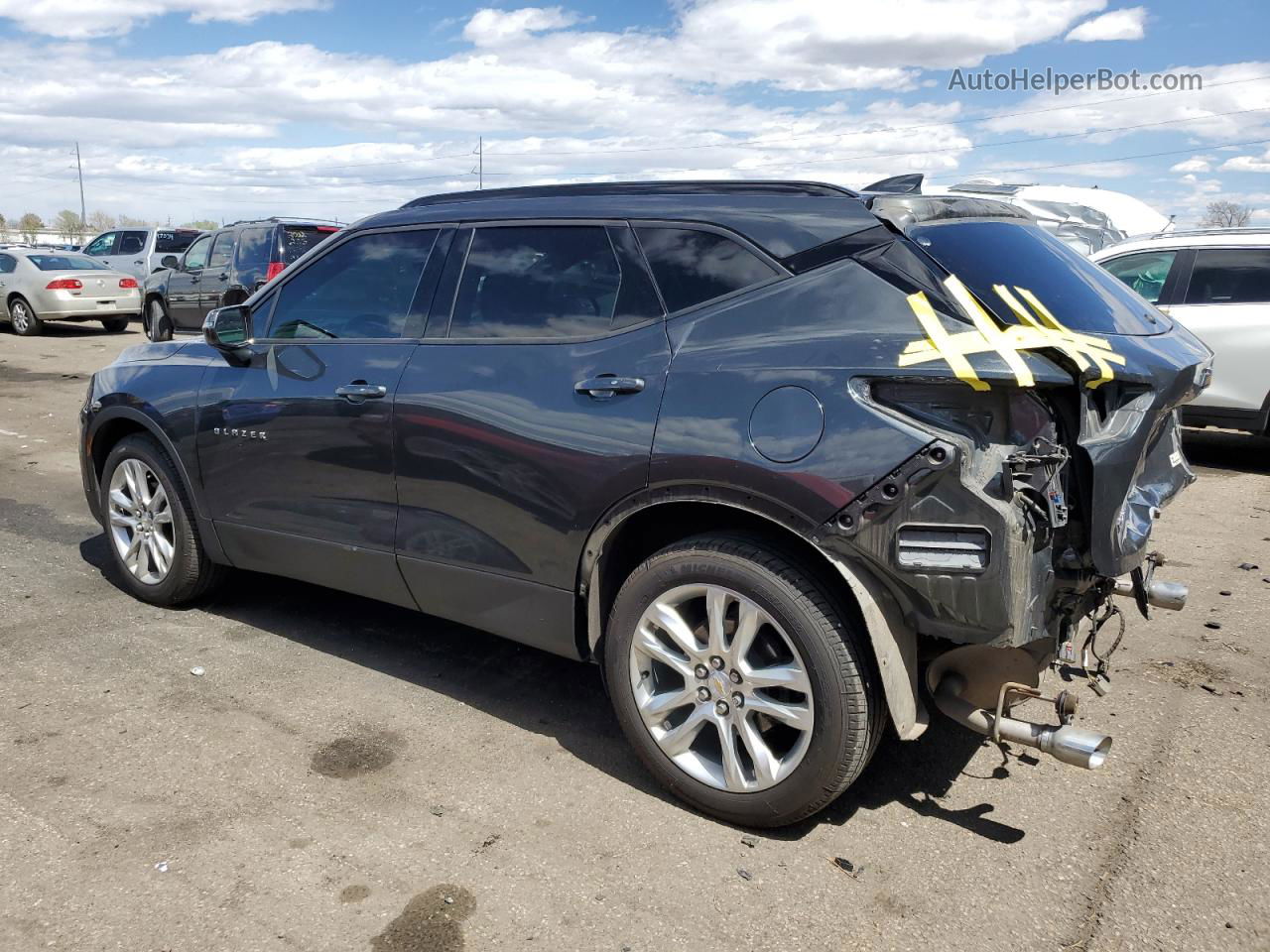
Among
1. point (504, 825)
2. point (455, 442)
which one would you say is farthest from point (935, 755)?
point (455, 442)

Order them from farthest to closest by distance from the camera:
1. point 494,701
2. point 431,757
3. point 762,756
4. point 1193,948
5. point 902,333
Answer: point 494,701 < point 431,757 < point 762,756 < point 902,333 < point 1193,948

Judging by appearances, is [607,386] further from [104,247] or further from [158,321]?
[104,247]

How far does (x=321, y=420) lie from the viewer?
406cm

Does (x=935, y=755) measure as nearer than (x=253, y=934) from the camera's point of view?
No

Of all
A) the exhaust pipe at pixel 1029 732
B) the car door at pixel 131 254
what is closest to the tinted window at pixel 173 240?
the car door at pixel 131 254

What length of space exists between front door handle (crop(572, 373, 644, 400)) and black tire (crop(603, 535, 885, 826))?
51cm

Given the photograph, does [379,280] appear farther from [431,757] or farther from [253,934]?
[253,934]

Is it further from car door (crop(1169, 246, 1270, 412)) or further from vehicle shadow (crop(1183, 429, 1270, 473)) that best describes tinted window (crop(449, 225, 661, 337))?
vehicle shadow (crop(1183, 429, 1270, 473))

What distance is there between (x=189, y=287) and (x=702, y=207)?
A: 48.3ft

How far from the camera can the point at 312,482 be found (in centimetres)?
415

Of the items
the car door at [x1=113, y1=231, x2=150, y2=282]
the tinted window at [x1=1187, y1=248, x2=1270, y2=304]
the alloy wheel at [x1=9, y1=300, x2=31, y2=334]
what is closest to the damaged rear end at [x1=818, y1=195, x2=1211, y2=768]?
the tinted window at [x1=1187, y1=248, x2=1270, y2=304]

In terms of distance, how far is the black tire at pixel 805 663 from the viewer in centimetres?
294

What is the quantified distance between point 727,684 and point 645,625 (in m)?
0.32

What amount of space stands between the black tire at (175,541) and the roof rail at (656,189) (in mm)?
1646
